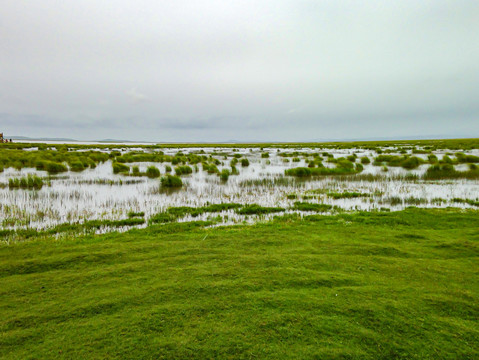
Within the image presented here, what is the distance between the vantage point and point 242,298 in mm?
4223

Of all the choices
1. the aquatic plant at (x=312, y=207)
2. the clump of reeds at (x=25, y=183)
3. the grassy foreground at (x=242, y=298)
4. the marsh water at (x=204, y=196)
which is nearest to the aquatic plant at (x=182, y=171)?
the marsh water at (x=204, y=196)

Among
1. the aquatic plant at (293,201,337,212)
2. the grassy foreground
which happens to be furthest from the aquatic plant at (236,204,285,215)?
the grassy foreground

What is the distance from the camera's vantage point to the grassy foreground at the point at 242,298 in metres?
3.21

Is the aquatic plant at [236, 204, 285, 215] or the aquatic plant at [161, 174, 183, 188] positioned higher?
the aquatic plant at [161, 174, 183, 188]

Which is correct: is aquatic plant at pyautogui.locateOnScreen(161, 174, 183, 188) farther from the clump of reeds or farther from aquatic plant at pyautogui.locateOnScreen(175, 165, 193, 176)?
the clump of reeds

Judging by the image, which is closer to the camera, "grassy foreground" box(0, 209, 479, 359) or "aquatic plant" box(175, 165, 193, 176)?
"grassy foreground" box(0, 209, 479, 359)

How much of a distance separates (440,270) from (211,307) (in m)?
4.62

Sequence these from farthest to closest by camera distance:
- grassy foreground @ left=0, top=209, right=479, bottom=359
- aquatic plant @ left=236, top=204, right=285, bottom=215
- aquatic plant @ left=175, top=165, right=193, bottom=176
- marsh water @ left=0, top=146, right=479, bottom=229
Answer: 1. aquatic plant @ left=175, top=165, right=193, bottom=176
2. aquatic plant @ left=236, top=204, right=285, bottom=215
3. marsh water @ left=0, top=146, right=479, bottom=229
4. grassy foreground @ left=0, top=209, right=479, bottom=359

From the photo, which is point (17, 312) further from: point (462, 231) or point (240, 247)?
point (462, 231)

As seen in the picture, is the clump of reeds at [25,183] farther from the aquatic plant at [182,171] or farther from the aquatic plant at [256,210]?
the aquatic plant at [256,210]

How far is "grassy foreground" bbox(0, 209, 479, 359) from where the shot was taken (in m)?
3.21

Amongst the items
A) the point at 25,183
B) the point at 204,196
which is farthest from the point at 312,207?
the point at 25,183

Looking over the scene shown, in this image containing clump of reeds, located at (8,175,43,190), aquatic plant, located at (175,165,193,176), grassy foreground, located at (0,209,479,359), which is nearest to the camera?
grassy foreground, located at (0,209,479,359)

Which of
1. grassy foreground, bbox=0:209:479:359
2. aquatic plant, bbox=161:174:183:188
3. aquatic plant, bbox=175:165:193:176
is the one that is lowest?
grassy foreground, bbox=0:209:479:359
